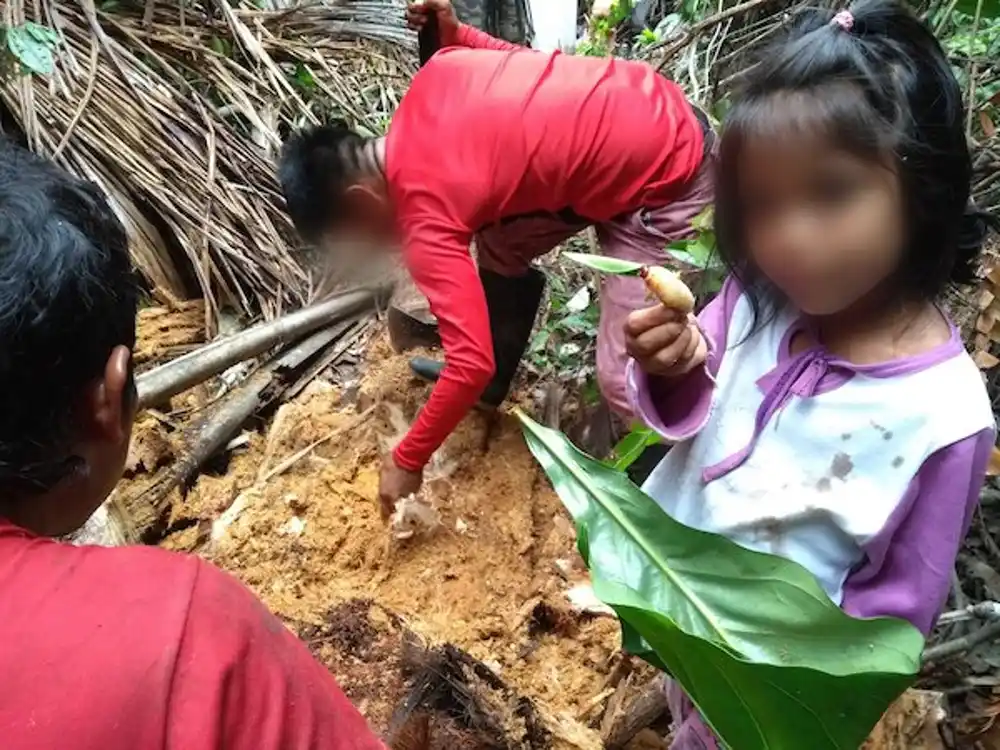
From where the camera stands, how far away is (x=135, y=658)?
65cm

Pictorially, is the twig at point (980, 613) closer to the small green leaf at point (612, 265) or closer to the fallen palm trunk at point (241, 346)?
the small green leaf at point (612, 265)

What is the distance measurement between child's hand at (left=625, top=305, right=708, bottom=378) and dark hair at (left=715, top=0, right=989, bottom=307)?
169 millimetres

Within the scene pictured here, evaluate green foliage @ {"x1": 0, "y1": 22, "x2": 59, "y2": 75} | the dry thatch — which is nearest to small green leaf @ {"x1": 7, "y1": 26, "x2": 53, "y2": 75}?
green foliage @ {"x1": 0, "y1": 22, "x2": 59, "y2": 75}

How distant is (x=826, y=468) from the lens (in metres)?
1.01

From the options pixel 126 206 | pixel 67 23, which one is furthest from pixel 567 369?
pixel 67 23

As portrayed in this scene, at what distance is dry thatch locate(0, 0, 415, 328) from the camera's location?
2.51 metres

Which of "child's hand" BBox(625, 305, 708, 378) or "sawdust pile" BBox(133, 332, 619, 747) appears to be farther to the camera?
"sawdust pile" BBox(133, 332, 619, 747)

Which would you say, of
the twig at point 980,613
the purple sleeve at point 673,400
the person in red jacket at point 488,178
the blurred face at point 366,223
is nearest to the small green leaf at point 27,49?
the person in red jacket at point 488,178

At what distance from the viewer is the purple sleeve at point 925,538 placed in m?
0.94

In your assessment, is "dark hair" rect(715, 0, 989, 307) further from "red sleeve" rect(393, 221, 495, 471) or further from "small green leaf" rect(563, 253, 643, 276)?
"red sleeve" rect(393, 221, 495, 471)

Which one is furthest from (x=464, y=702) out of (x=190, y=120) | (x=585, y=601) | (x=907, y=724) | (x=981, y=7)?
(x=190, y=120)

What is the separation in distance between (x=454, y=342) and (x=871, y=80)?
968 millimetres

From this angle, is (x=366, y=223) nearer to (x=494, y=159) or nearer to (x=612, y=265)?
(x=494, y=159)

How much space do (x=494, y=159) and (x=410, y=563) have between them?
0.80 meters
